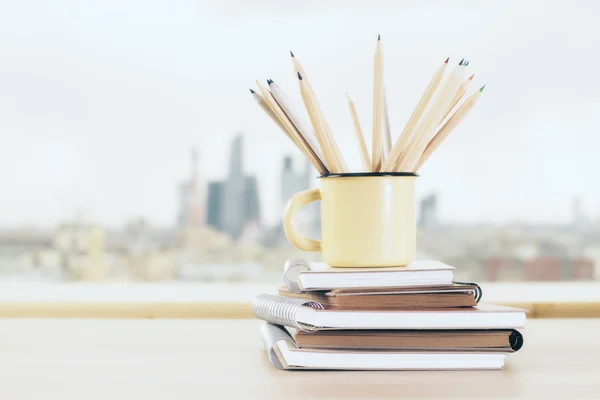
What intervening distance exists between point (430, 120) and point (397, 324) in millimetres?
217

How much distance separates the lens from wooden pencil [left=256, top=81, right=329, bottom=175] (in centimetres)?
74

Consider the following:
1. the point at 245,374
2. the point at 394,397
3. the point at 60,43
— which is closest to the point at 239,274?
the point at 60,43

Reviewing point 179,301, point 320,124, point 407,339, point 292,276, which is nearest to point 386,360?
point 407,339

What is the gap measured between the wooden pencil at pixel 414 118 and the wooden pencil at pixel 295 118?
0.25 feet

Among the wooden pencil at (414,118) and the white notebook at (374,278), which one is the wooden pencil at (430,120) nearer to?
the wooden pencil at (414,118)

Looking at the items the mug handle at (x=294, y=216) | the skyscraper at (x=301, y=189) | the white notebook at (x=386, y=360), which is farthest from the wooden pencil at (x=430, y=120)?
the skyscraper at (x=301, y=189)

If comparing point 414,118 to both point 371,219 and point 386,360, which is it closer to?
point 371,219

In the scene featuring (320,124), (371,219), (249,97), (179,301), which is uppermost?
(249,97)

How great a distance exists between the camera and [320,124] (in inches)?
29.3

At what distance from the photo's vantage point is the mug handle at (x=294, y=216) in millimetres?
808

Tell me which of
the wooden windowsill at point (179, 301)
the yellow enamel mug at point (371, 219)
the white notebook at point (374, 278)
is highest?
the yellow enamel mug at point (371, 219)

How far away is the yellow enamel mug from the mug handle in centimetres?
5

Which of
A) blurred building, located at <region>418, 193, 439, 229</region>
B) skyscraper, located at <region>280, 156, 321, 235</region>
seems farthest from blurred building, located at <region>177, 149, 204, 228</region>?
blurred building, located at <region>418, 193, 439, 229</region>

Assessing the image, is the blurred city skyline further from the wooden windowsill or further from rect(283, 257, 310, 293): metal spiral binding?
rect(283, 257, 310, 293): metal spiral binding
